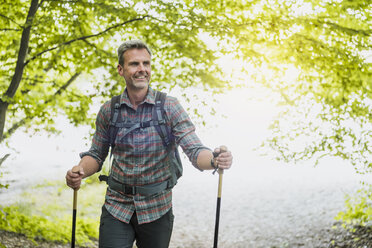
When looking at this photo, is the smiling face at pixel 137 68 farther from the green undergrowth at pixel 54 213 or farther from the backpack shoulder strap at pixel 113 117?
the green undergrowth at pixel 54 213

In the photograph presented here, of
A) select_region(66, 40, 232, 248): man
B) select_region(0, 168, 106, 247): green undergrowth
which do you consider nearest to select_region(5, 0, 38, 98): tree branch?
select_region(0, 168, 106, 247): green undergrowth

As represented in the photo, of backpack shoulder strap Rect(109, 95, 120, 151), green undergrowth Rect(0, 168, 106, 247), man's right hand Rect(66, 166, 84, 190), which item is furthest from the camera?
Answer: green undergrowth Rect(0, 168, 106, 247)

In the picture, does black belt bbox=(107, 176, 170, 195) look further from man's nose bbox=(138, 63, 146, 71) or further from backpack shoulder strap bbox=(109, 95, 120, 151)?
man's nose bbox=(138, 63, 146, 71)

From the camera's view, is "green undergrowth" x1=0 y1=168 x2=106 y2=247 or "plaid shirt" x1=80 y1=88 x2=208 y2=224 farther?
"green undergrowth" x1=0 y1=168 x2=106 y2=247

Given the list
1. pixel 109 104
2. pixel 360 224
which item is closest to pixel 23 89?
pixel 109 104

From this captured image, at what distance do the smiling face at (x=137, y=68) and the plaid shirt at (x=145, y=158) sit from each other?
128 mm

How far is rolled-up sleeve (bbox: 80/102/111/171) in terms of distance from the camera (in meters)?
3.03

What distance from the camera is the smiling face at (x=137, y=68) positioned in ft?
9.66

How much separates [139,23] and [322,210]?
23.6 ft

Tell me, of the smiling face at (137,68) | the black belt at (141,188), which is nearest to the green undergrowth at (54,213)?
the black belt at (141,188)

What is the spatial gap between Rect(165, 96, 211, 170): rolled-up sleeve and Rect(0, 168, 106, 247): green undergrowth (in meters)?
3.82

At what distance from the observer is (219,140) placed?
20797mm

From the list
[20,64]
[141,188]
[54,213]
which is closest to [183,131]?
[141,188]

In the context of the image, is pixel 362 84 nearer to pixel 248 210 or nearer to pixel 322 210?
pixel 322 210
